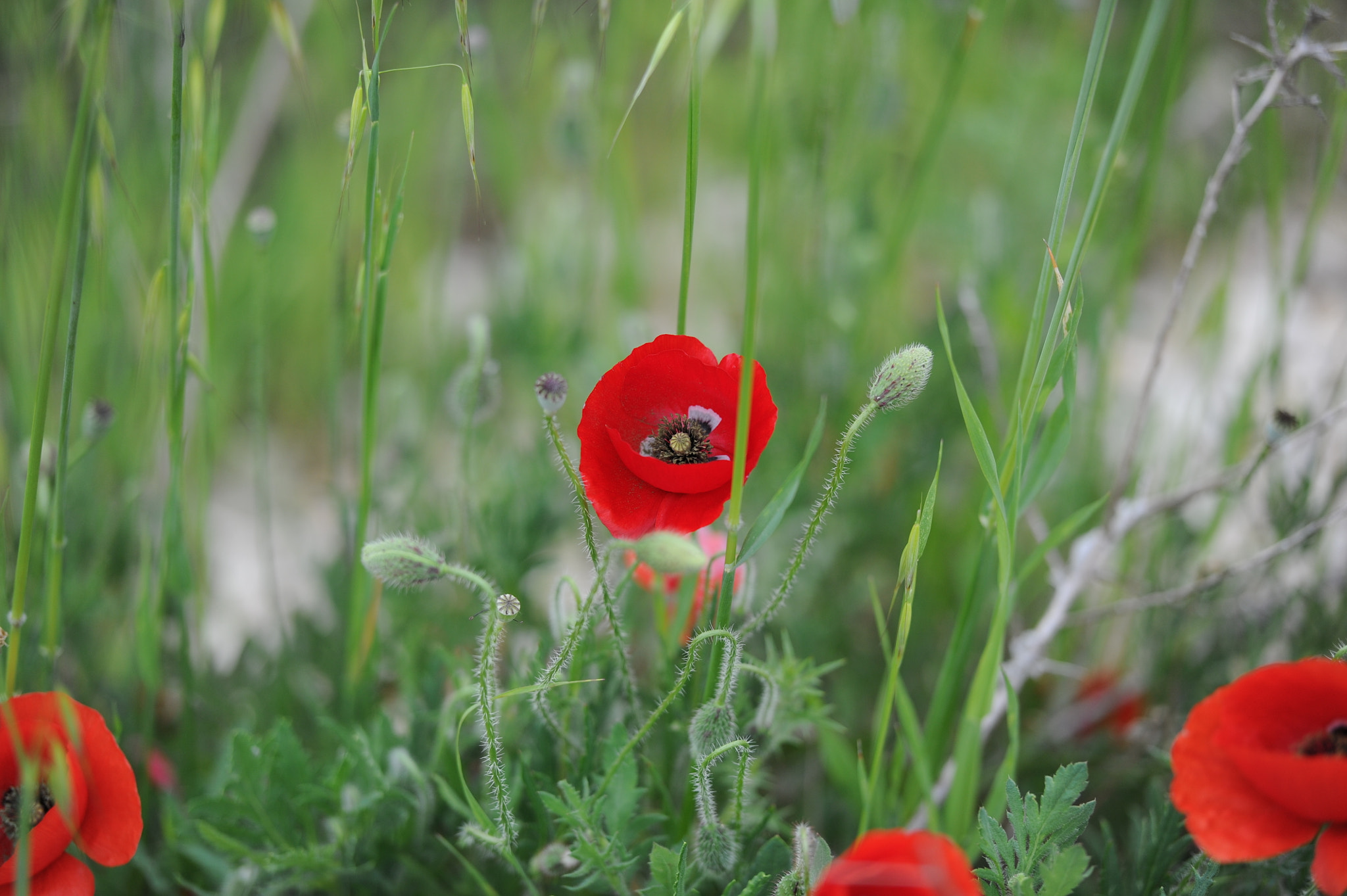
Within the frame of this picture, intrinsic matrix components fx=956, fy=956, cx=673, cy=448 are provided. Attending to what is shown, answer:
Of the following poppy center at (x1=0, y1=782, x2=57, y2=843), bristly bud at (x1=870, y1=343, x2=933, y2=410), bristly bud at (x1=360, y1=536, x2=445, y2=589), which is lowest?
poppy center at (x1=0, y1=782, x2=57, y2=843)

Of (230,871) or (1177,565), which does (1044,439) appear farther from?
(230,871)

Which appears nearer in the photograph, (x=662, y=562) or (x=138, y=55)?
(x=662, y=562)

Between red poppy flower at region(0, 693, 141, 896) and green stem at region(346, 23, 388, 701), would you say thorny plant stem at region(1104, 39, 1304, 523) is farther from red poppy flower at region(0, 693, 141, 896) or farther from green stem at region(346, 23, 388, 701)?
red poppy flower at region(0, 693, 141, 896)

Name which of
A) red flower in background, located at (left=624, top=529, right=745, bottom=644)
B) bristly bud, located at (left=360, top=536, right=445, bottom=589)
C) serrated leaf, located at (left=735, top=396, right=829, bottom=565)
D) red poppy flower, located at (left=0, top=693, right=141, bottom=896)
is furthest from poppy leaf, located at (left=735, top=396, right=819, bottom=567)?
red poppy flower, located at (left=0, top=693, right=141, bottom=896)

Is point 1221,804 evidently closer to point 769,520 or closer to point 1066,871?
point 1066,871

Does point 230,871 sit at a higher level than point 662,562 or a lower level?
lower

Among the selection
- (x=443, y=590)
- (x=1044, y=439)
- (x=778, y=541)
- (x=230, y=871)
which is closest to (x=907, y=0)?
(x=778, y=541)

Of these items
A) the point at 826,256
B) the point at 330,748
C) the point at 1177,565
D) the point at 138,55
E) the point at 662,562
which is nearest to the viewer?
the point at 662,562
